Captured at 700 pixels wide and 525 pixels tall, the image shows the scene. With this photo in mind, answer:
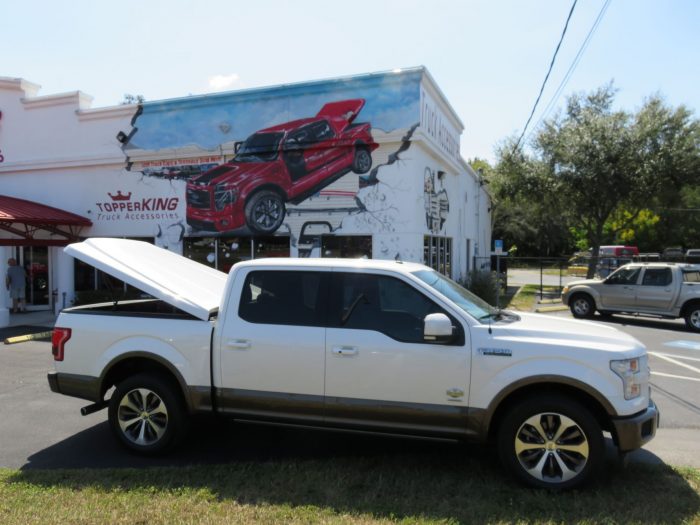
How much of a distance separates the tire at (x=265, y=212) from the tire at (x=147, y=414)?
889cm

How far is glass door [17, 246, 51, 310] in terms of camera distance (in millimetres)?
16000

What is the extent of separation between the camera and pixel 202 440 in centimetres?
530

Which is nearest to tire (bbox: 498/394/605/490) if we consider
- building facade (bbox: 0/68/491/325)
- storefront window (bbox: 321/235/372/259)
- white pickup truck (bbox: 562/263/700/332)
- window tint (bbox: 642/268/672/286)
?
building facade (bbox: 0/68/491/325)

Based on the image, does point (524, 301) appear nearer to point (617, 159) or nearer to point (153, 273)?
point (617, 159)

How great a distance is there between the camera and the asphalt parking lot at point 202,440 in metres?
4.84

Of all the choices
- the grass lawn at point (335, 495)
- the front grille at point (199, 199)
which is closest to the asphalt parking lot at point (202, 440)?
the grass lawn at point (335, 495)

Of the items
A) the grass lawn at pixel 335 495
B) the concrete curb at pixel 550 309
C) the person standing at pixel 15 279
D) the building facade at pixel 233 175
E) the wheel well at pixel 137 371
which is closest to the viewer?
the grass lawn at pixel 335 495

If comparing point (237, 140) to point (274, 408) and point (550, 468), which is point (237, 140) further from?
point (550, 468)

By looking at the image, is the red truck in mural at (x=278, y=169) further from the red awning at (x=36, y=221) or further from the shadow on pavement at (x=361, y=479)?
the shadow on pavement at (x=361, y=479)

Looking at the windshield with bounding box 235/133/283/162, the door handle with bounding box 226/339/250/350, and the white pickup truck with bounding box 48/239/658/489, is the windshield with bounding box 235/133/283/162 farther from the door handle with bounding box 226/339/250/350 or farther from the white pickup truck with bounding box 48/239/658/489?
the door handle with bounding box 226/339/250/350

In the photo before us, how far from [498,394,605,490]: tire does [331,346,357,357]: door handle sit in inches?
52.8

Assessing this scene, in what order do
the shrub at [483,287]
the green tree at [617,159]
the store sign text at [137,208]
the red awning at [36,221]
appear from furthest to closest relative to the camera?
the green tree at [617,159]
the shrub at [483,287]
the store sign text at [137,208]
the red awning at [36,221]

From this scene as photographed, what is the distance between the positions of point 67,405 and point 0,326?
8.51 metres

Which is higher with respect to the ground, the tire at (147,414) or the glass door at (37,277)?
the glass door at (37,277)
